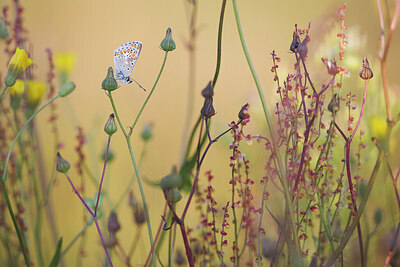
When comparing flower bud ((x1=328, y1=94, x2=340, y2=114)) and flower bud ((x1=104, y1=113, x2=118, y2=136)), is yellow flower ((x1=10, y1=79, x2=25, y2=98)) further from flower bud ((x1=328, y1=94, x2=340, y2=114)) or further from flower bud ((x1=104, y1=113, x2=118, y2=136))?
flower bud ((x1=328, y1=94, x2=340, y2=114))

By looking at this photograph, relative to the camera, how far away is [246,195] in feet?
1.36

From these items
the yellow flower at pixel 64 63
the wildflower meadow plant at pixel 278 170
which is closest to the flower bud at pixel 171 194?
the wildflower meadow plant at pixel 278 170

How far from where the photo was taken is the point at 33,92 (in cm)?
62

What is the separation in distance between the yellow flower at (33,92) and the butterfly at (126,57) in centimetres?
10

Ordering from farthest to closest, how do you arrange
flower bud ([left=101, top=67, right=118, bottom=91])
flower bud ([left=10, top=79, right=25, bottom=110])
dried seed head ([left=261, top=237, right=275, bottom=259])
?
flower bud ([left=10, top=79, right=25, bottom=110])
flower bud ([left=101, top=67, right=118, bottom=91])
dried seed head ([left=261, top=237, right=275, bottom=259])

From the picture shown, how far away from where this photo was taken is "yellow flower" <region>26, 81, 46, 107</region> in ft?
2.03

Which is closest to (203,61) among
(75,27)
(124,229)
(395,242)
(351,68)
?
(75,27)

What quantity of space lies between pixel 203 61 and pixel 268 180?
4.15 ft

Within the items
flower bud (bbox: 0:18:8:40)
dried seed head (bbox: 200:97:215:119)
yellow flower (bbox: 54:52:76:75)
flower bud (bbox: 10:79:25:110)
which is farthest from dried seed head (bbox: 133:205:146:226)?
yellow flower (bbox: 54:52:76:75)

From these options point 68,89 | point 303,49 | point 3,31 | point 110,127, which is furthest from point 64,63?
point 303,49

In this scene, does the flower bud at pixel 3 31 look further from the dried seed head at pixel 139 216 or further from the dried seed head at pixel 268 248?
the dried seed head at pixel 268 248

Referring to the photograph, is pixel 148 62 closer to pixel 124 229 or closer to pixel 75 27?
pixel 75 27

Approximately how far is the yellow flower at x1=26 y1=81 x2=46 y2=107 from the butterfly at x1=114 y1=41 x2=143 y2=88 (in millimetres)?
101

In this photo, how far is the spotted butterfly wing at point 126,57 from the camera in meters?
0.58
